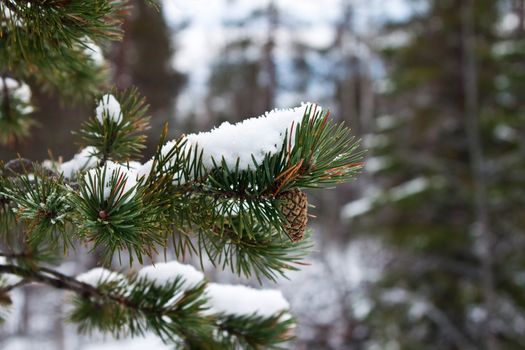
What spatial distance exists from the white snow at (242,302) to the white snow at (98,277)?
305mm

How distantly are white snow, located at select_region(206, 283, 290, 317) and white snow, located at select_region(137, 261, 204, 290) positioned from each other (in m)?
0.06

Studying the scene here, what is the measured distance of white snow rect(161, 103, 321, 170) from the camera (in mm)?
916

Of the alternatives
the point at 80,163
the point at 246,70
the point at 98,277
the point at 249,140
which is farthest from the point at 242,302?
the point at 246,70

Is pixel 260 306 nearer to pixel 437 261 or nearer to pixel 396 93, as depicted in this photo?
pixel 437 261

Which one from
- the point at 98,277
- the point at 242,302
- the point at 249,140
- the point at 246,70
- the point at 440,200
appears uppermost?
the point at 246,70

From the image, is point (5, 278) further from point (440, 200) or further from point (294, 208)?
point (440, 200)

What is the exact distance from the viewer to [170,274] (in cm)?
148

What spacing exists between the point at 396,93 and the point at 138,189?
703 centimetres

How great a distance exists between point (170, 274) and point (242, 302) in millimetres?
257

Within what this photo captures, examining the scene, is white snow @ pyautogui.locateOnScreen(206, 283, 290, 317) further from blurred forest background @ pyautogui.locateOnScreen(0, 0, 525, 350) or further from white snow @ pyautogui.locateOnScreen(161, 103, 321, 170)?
blurred forest background @ pyautogui.locateOnScreen(0, 0, 525, 350)

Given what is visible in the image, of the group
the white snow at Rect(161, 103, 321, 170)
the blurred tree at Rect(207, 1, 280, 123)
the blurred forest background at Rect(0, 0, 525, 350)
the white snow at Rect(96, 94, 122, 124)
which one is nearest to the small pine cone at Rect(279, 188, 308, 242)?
the white snow at Rect(161, 103, 321, 170)

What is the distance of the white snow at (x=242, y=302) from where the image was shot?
1526 mm

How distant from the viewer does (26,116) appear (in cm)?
179

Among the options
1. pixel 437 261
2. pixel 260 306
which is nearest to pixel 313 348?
pixel 437 261
